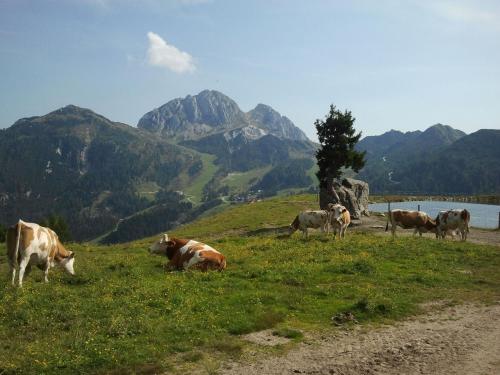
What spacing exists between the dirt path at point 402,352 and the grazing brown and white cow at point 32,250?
450 inches

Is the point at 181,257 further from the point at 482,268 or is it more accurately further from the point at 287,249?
the point at 482,268

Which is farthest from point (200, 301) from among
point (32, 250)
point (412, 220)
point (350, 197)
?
point (350, 197)

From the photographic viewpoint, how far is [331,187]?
5831 centimetres

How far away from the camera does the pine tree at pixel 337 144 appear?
56.7 meters

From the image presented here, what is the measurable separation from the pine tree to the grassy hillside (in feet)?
95.4

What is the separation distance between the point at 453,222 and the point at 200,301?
29.7m

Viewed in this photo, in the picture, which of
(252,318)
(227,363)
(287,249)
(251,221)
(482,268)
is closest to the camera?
(227,363)

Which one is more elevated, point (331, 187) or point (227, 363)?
point (331, 187)

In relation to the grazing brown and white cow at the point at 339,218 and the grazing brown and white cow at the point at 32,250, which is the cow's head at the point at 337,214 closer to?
the grazing brown and white cow at the point at 339,218

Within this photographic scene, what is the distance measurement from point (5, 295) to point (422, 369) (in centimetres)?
1381

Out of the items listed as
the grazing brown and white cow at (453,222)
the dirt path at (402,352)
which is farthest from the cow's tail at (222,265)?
the grazing brown and white cow at (453,222)

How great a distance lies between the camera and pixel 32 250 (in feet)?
62.2

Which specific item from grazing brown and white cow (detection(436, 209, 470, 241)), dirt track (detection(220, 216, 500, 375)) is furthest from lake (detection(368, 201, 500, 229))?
dirt track (detection(220, 216, 500, 375))

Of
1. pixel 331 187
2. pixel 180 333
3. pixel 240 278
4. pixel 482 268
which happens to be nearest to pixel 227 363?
pixel 180 333
